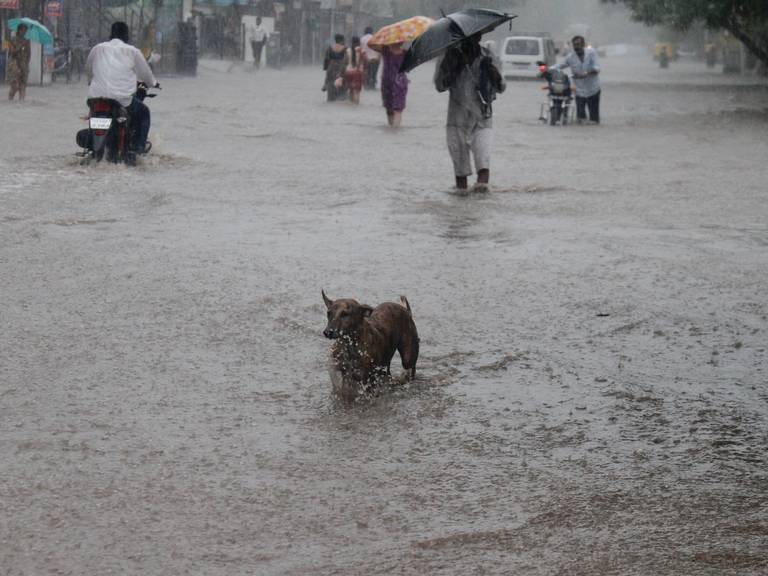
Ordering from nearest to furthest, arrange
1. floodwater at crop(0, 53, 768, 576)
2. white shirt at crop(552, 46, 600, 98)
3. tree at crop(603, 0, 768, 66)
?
1. floodwater at crop(0, 53, 768, 576)
2. white shirt at crop(552, 46, 600, 98)
3. tree at crop(603, 0, 768, 66)

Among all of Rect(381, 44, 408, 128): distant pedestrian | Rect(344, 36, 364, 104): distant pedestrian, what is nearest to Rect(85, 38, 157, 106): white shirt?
Rect(381, 44, 408, 128): distant pedestrian

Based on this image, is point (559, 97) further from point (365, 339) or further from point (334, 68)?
point (365, 339)

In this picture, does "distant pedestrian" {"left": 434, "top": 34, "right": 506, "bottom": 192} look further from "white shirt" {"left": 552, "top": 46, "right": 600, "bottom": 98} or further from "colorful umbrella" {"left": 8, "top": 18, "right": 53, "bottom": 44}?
"colorful umbrella" {"left": 8, "top": 18, "right": 53, "bottom": 44}

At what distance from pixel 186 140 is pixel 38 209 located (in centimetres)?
775

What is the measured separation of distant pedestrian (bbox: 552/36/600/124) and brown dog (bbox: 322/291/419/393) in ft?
61.1

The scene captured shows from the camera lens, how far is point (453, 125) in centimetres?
1364

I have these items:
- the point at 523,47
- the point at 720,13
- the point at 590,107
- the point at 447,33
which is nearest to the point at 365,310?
the point at 447,33

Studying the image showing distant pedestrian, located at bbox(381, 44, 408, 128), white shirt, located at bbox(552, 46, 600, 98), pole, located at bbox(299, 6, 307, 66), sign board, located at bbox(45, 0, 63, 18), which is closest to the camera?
distant pedestrian, located at bbox(381, 44, 408, 128)

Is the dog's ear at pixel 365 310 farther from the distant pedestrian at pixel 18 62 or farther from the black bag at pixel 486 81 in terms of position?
the distant pedestrian at pixel 18 62

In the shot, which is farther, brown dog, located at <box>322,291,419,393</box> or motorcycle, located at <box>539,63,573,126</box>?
motorcycle, located at <box>539,63,573,126</box>

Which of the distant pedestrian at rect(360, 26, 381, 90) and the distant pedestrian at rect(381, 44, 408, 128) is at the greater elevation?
the distant pedestrian at rect(360, 26, 381, 90)

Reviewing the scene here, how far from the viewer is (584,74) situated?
951 inches

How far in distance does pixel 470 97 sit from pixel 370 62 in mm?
25505

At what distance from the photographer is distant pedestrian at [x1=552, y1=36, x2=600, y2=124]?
24.1m
